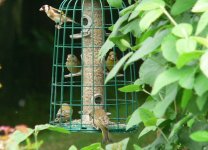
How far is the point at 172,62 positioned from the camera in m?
1.71

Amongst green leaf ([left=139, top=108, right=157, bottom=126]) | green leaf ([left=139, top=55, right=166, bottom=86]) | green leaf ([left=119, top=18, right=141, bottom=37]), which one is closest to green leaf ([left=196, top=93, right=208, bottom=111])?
green leaf ([left=139, top=55, right=166, bottom=86])

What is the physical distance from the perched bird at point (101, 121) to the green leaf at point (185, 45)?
2373 millimetres

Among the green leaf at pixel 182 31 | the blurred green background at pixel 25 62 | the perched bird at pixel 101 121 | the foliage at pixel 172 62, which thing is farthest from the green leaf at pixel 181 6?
the blurred green background at pixel 25 62

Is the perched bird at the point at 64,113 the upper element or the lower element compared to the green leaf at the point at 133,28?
lower

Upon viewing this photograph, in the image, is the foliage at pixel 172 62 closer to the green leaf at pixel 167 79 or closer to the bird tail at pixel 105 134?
the green leaf at pixel 167 79

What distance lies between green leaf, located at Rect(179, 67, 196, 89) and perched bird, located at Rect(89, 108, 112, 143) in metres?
2.34

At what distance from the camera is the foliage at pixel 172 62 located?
64.7 inches

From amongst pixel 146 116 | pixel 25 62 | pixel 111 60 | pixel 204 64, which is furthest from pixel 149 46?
pixel 25 62

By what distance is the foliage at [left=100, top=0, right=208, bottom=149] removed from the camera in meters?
1.64

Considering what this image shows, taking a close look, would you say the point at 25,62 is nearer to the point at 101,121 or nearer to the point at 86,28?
the point at 86,28

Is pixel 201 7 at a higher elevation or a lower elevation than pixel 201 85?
higher

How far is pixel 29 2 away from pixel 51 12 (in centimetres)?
522

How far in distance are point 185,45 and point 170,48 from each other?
9cm

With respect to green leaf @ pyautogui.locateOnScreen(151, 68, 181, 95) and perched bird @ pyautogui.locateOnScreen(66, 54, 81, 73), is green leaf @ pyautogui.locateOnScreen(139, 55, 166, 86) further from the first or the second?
perched bird @ pyautogui.locateOnScreen(66, 54, 81, 73)
